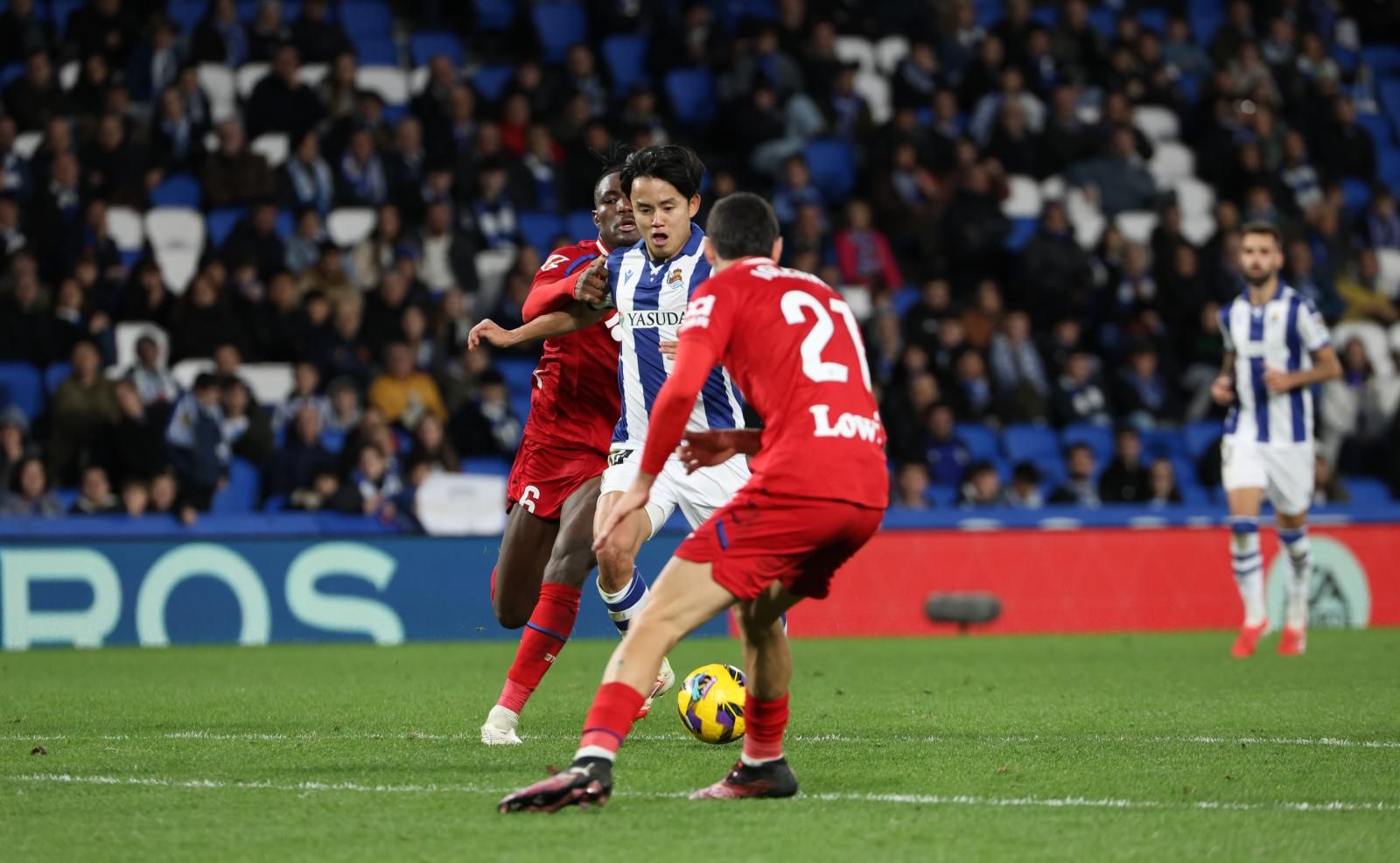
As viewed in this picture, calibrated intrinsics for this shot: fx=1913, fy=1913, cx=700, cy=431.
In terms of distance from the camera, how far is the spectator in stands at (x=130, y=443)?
15375 millimetres

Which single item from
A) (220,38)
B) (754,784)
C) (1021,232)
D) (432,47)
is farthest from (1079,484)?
(754,784)

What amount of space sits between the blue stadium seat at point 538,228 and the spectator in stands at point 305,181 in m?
1.90

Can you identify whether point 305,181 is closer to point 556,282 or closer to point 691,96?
point 691,96

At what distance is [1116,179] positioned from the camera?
2169 cm

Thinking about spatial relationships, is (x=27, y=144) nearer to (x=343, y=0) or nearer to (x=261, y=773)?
(x=343, y=0)

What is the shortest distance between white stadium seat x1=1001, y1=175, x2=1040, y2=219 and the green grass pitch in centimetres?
1007

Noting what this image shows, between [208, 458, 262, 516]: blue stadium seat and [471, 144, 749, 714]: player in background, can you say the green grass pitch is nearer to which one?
[471, 144, 749, 714]: player in background

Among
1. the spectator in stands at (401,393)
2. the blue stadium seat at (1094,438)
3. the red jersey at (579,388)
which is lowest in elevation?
the blue stadium seat at (1094,438)

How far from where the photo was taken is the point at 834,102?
20875 mm

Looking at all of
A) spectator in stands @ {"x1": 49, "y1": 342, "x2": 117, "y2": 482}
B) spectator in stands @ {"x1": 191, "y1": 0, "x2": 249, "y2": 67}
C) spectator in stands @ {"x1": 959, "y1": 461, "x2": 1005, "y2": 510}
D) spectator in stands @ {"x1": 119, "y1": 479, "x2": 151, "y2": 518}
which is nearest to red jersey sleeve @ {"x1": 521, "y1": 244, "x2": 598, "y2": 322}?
spectator in stands @ {"x1": 119, "y1": 479, "x2": 151, "y2": 518}

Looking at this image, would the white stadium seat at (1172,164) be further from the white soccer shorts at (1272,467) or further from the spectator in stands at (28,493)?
the spectator in stands at (28,493)

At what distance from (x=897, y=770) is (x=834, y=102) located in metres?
14.9

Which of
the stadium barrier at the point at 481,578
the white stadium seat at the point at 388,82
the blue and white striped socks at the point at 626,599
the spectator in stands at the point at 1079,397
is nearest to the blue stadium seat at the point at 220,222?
the white stadium seat at the point at 388,82

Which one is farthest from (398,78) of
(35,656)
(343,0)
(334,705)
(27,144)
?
(334,705)
